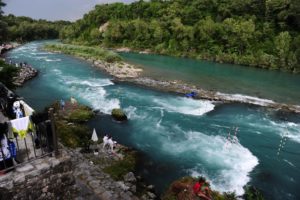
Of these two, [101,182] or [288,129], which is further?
[288,129]

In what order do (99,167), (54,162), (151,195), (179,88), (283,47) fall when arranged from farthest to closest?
(283,47) < (179,88) < (99,167) < (151,195) < (54,162)

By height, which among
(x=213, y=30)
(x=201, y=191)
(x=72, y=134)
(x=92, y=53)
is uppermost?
(x=213, y=30)

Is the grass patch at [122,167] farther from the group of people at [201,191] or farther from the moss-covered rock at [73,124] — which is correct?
the group of people at [201,191]

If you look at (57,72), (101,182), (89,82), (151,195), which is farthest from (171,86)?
(101,182)

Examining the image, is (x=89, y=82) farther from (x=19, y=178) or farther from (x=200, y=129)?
(x=19, y=178)

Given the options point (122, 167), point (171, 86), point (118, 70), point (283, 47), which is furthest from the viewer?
point (283, 47)

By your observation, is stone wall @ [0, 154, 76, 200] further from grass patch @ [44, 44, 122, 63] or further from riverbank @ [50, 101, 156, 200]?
grass patch @ [44, 44, 122, 63]

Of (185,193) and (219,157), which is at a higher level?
(185,193)

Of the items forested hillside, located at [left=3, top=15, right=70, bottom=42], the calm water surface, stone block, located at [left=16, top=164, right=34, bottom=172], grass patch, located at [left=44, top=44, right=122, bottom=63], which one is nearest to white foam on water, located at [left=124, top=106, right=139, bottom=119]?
the calm water surface

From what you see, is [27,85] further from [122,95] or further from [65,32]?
[65,32]
